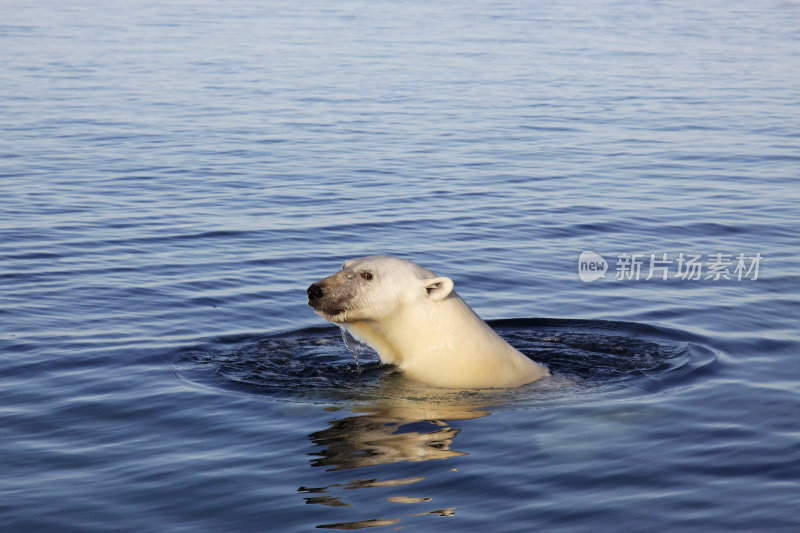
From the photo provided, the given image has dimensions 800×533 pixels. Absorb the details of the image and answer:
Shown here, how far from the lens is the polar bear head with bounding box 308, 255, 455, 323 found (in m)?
8.95

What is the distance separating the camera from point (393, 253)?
1448 cm

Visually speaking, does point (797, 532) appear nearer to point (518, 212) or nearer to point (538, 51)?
point (518, 212)

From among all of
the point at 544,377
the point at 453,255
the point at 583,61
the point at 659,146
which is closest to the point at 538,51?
the point at 583,61

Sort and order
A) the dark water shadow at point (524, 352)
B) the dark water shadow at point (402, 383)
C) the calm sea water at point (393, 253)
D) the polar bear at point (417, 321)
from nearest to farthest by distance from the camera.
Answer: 1. the calm sea water at point (393, 253)
2. the dark water shadow at point (402, 383)
3. the polar bear at point (417, 321)
4. the dark water shadow at point (524, 352)

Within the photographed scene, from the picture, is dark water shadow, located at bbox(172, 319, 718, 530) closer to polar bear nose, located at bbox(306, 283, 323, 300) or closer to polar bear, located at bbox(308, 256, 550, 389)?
polar bear, located at bbox(308, 256, 550, 389)

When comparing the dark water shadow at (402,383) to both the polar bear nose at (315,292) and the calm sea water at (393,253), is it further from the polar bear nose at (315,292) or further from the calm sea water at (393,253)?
the polar bear nose at (315,292)

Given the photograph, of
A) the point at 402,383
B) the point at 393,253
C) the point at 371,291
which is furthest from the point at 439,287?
the point at 393,253

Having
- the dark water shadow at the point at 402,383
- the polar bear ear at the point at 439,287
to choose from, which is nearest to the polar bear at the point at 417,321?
the polar bear ear at the point at 439,287

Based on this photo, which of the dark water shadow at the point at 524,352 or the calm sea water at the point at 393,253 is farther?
the dark water shadow at the point at 524,352

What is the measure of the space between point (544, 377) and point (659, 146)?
14.0 meters

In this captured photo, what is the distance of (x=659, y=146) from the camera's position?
2264 cm

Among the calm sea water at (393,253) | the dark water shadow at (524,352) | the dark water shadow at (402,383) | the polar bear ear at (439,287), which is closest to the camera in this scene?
the calm sea water at (393,253)

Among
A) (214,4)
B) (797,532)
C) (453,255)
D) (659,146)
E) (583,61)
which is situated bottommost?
(797,532)

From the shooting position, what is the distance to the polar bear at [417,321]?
898 cm
